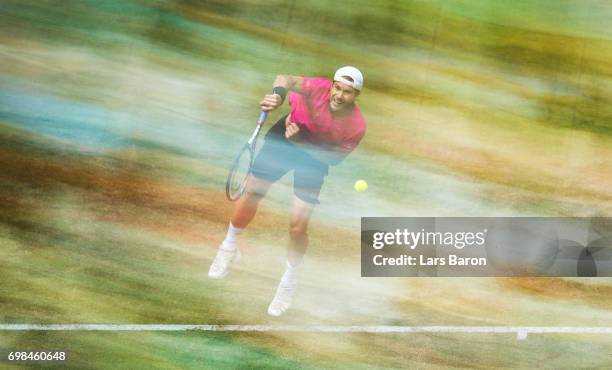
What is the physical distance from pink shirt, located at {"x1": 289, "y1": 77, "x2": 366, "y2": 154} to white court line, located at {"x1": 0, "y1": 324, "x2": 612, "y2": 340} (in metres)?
1.22

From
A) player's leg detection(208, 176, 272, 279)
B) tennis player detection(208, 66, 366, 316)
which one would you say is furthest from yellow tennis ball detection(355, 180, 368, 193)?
player's leg detection(208, 176, 272, 279)

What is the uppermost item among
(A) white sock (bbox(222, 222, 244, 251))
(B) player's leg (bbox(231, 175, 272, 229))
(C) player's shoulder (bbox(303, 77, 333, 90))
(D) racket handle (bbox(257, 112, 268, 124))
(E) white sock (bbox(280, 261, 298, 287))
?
(C) player's shoulder (bbox(303, 77, 333, 90))

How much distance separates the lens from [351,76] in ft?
17.4

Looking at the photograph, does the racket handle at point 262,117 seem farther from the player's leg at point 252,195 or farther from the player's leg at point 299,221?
the player's leg at point 299,221

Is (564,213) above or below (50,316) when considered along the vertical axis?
above

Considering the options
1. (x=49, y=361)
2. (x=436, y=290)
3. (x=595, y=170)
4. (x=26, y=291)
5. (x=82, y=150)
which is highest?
(x=595, y=170)

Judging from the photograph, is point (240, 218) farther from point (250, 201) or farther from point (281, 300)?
point (281, 300)

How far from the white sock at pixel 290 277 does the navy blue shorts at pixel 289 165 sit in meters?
0.48

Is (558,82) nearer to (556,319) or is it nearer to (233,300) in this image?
(556,319)

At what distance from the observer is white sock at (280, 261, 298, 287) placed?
5.37 m

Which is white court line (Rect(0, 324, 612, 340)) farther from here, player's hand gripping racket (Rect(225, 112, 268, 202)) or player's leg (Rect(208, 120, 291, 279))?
player's hand gripping racket (Rect(225, 112, 268, 202))

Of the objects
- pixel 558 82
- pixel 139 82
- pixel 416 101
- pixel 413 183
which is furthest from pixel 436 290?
pixel 139 82

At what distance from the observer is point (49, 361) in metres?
5.41

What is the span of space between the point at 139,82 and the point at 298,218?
1.41 metres
